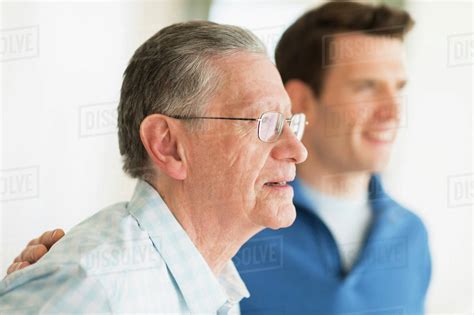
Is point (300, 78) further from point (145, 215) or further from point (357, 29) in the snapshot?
point (145, 215)

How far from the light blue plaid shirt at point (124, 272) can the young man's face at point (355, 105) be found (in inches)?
28.3

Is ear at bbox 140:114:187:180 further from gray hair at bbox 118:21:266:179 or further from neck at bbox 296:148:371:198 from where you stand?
neck at bbox 296:148:371:198

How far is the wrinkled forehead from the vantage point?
1150 mm

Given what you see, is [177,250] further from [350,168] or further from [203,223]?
[350,168]

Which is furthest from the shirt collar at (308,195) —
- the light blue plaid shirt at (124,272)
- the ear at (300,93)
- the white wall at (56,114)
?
the white wall at (56,114)

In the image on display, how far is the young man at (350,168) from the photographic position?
5.50 feet

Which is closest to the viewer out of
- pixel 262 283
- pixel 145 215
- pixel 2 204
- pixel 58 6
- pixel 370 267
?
pixel 145 215

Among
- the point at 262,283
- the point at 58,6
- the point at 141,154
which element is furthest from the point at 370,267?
the point at 58,6

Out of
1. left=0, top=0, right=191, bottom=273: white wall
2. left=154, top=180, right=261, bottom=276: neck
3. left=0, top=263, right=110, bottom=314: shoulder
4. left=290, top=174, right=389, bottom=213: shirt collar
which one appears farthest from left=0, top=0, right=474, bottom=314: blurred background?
left=0, top=263, right=110, bottom=314: shoulder

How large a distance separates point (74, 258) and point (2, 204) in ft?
3.35

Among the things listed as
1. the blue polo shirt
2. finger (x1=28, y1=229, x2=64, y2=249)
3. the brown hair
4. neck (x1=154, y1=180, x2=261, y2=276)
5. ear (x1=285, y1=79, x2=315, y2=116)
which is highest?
the brown hair

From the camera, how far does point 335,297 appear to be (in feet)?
5.36

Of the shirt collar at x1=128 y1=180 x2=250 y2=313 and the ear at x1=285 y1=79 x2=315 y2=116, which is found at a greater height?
the ear at x1=285 y1=79 x2=315 y2=116

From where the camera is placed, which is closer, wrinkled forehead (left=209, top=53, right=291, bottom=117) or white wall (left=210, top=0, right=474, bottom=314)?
wrinkled forehead (left=209, top=53, right=291, bottom=117)
